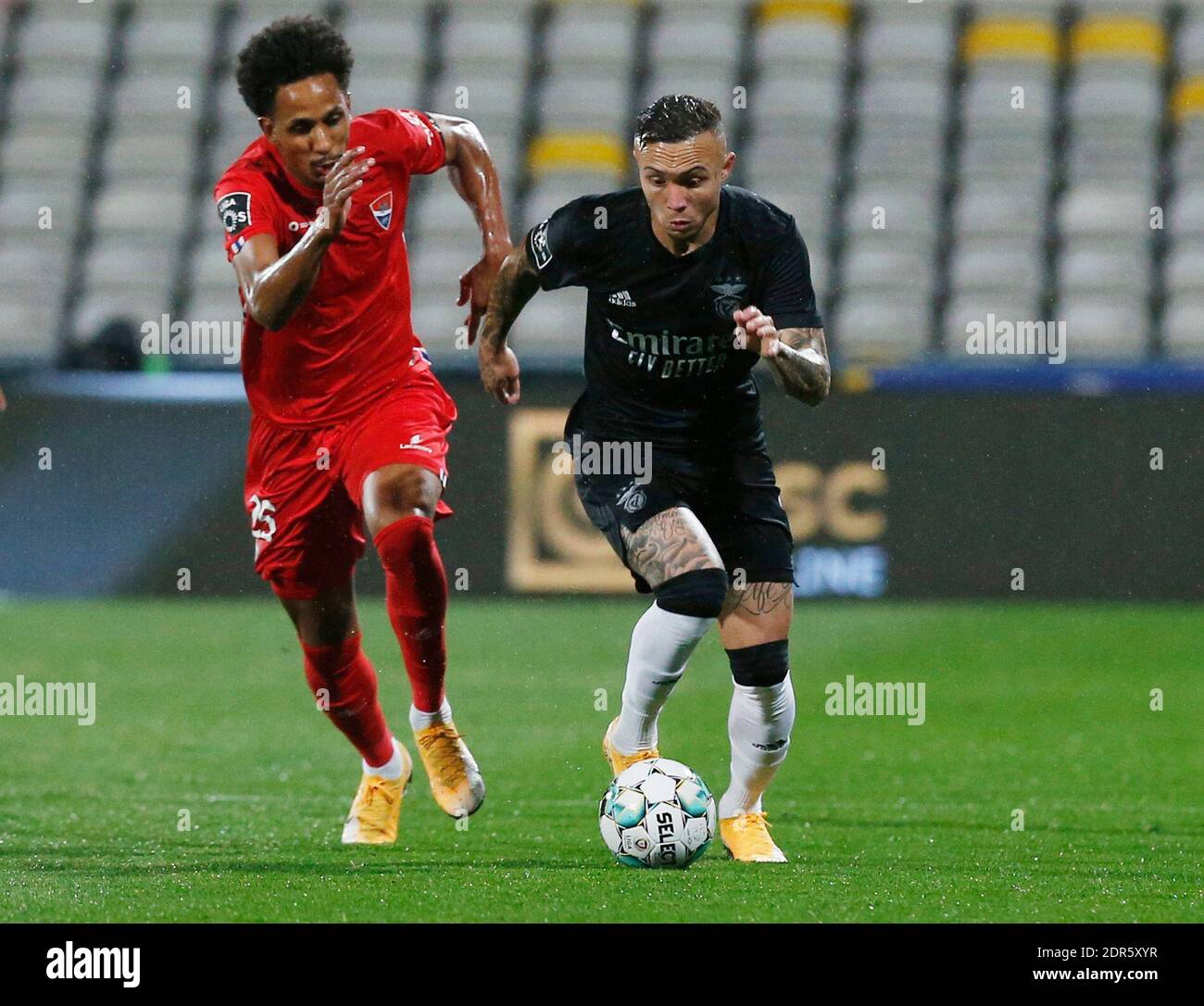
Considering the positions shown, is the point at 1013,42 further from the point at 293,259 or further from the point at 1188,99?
the point at 293,259

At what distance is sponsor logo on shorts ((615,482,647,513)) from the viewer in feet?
19.1

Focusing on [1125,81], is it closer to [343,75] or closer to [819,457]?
[819,457]

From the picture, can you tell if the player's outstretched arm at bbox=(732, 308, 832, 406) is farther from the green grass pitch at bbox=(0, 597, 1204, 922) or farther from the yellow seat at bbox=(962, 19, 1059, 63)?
the yellow seat at bbox=(962, 19, 1059, 63)

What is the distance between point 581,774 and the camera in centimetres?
773

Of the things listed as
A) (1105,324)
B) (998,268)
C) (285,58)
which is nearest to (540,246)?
(285,58)

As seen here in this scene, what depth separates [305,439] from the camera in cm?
627

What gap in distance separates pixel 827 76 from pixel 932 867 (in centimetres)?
1277

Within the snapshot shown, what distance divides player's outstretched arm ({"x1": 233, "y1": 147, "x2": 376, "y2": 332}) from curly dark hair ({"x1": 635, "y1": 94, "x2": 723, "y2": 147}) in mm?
747

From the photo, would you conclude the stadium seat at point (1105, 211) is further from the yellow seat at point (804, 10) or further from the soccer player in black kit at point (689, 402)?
the soccer player in black kit at point (689, 402)

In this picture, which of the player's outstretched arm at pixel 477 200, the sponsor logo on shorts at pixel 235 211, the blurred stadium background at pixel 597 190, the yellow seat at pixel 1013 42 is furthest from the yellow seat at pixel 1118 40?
the sponsor logo on shorts at pixel 235 211

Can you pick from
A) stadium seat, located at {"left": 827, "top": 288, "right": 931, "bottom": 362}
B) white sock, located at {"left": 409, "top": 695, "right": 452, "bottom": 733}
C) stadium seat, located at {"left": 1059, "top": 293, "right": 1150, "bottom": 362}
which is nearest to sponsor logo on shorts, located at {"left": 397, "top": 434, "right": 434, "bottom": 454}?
white sock, located at {"left": 409, "top": 695, "right": 452, "bottom": 733}

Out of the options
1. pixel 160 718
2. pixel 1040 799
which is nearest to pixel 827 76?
pixel 160 718

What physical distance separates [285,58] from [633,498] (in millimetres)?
1575

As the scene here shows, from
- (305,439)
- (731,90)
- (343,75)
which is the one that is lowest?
(305,439)
